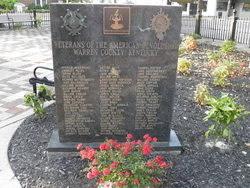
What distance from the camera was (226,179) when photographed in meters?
4.49

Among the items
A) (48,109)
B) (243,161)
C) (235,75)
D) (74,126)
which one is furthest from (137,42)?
(235,75)

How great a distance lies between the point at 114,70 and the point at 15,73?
6.09 metres

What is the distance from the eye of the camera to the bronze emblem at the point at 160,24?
453 cm

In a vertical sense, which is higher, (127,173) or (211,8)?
(211,8)

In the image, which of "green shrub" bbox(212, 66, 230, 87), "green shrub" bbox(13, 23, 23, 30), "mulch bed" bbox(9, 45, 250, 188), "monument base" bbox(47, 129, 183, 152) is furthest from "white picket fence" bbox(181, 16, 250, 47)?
"monument base" bbox(47, 129, 183, 152)

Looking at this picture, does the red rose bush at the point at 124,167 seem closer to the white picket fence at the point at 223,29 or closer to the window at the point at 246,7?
the white picket fence at the point at 223,29

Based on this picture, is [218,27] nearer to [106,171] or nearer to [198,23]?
[198,23]

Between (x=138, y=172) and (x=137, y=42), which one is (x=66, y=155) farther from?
(x=137, y=42)

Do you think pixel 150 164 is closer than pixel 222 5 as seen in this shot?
Yes

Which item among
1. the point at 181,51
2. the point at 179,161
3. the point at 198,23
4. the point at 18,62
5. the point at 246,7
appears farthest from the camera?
the point at 246,7

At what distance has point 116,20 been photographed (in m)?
4.49

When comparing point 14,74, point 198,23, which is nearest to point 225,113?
point 14,74

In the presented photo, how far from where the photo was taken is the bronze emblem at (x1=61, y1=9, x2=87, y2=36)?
4.39m

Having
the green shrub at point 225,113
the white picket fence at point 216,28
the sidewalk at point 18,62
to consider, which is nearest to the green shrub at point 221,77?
the green shrub at point 225,113
